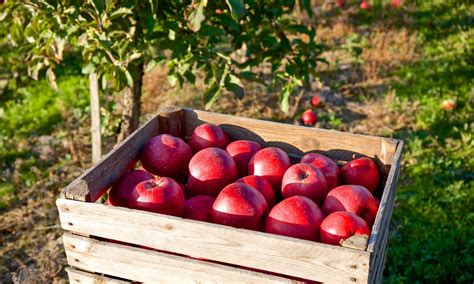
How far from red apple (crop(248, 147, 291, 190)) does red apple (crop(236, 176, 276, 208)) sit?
0.06m

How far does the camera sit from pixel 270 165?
191 centimetres

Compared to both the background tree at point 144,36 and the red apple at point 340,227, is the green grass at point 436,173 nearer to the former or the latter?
the background tree at point 144,36

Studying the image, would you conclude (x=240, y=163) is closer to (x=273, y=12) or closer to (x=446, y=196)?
(x=273, y=12)

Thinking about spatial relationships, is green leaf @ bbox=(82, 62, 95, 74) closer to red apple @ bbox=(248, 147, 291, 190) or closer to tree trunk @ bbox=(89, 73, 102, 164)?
tree trunk @ bbox=(89, 73, 102, 164)

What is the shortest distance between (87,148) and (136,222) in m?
2.96

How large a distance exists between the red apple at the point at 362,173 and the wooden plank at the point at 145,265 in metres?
0.54

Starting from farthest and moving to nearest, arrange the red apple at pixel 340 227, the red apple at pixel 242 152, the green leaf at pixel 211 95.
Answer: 1. the green leaf at pixel 211 95
2. the red apple at pixel 242 152
3. the red apple at pixel 340 227

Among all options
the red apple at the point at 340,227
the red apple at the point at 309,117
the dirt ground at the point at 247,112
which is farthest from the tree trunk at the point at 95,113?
the red apple at the point at 340,227

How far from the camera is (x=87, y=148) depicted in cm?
442

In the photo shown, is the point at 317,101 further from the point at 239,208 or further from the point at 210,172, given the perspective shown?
the point at 239,208

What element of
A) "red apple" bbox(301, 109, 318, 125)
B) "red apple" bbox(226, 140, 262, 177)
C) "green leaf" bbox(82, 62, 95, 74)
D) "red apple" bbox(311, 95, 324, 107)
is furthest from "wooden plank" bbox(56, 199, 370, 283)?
"red apple" bbox(311, 95, 324, 107)

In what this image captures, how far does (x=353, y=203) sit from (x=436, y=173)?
244 centimetres

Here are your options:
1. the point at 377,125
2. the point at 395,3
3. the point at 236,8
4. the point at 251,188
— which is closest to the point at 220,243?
the point at 251,188

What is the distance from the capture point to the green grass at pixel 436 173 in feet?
10.4
